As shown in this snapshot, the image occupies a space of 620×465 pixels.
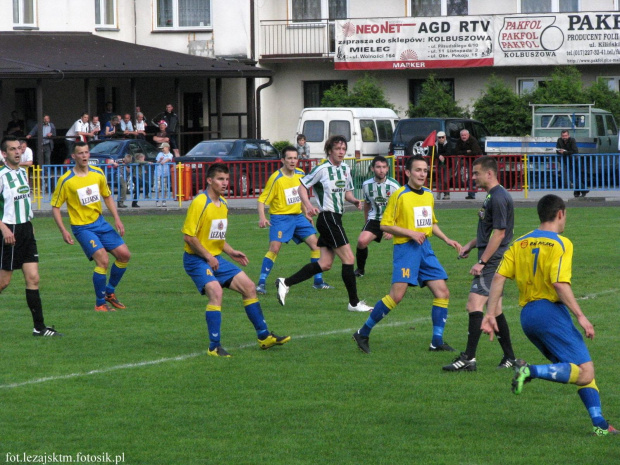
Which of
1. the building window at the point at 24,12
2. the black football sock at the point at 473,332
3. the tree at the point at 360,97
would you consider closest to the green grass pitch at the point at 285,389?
the black football sock at the point at 473,332

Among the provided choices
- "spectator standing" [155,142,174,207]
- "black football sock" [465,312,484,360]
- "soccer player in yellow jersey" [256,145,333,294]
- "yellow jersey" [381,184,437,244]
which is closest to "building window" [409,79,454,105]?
"spectator standing" [155,142,174,207]

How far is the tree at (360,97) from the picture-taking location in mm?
37781

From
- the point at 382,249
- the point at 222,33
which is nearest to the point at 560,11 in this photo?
the point at 222,33

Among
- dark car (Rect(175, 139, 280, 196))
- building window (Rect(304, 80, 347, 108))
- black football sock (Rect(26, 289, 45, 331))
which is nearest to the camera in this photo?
black football sock (Rect(26, 289, 45, 331))

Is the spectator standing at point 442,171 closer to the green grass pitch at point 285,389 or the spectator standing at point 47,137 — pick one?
the spectator standing at point 47,137

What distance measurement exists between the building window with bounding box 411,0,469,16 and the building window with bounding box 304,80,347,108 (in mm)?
4265

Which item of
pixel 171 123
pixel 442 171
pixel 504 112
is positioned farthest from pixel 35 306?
pixel 504 112

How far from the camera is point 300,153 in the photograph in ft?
99.7

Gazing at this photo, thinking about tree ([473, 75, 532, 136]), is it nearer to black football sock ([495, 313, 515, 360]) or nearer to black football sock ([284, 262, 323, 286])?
black football sock ([284, 262, 323, 286])

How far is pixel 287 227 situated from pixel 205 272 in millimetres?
4490

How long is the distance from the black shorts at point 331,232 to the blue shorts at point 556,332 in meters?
5.82

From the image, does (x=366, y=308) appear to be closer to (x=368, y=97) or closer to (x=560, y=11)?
(x=368, y=97)

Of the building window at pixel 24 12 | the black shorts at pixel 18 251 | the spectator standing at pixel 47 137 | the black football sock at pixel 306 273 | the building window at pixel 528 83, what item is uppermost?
the building window at pixel 24 12

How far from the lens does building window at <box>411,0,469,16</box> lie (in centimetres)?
3991
